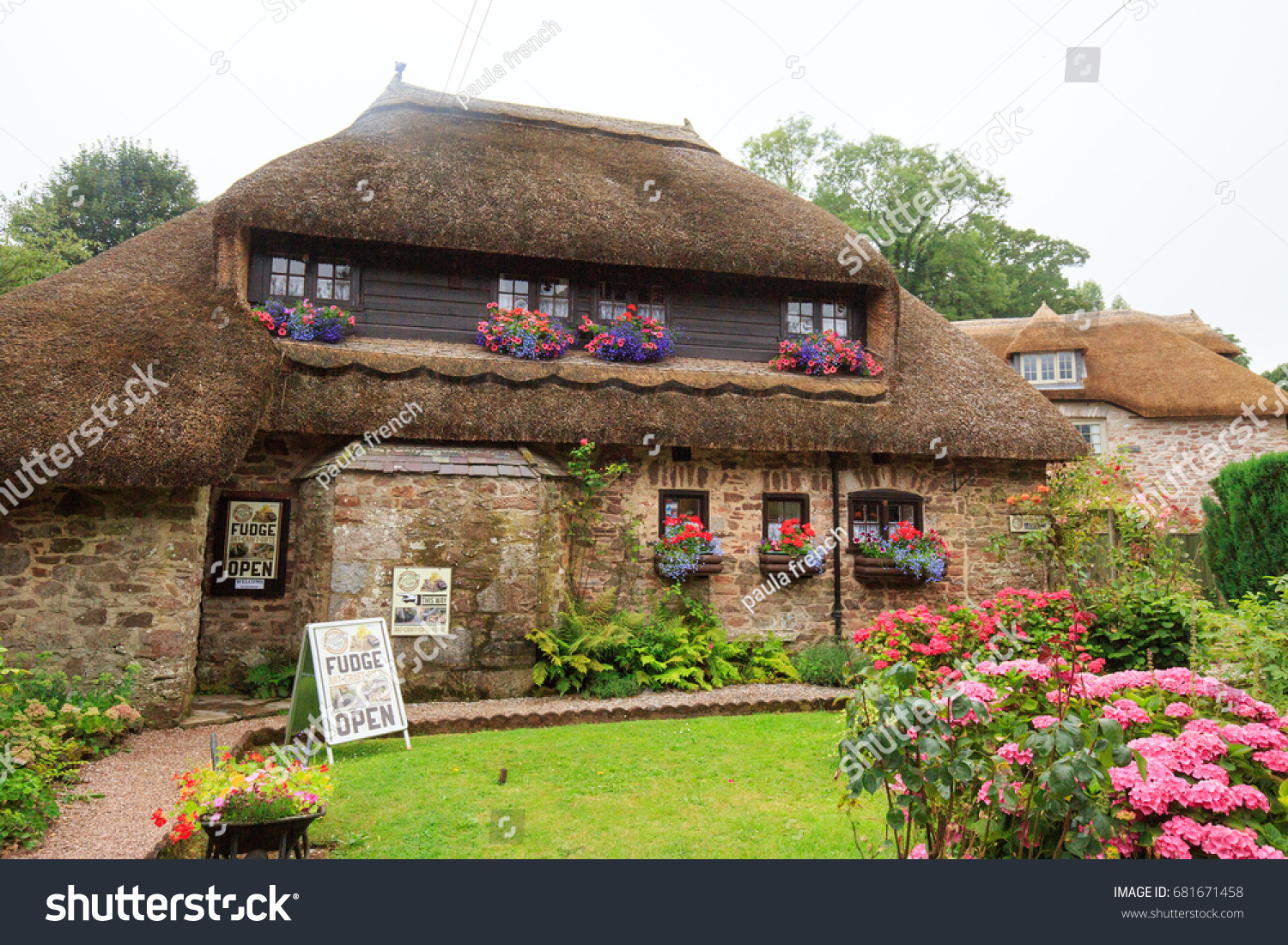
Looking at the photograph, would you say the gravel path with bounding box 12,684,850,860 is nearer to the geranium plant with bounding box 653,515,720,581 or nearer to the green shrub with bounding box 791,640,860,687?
the green shrub with bounding box 791,640,860,687

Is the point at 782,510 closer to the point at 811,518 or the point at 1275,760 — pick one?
the point at 811,518

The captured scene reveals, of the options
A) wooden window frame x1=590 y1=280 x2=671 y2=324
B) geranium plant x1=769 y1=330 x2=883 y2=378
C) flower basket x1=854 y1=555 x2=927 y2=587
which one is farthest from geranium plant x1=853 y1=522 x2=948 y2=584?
wooden window frame x1=590 y1=280 x2=671 y2=324

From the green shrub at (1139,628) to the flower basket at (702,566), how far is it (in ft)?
14.3

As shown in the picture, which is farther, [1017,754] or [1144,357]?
Answer: [1144,357]

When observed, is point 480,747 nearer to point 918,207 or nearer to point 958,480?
point 958,480

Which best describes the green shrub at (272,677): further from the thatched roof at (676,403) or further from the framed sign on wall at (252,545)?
the thatched roof at (676,403)

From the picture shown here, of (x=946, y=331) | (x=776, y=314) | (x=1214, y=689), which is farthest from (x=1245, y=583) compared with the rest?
(x=1214, y=689)

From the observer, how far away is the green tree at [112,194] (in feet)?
72.2

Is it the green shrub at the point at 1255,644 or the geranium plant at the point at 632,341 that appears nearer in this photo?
the green shrub at the point at 1255,644

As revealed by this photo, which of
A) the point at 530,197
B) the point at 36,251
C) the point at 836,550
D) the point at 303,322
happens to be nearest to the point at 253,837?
the point at 303,322

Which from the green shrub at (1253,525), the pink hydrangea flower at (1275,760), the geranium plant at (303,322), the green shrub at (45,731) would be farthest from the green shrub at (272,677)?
the green shrub at (1253,525)

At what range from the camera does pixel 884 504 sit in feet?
38.2

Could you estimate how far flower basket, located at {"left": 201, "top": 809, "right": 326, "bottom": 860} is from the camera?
13.8ft

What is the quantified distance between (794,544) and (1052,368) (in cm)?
1686
